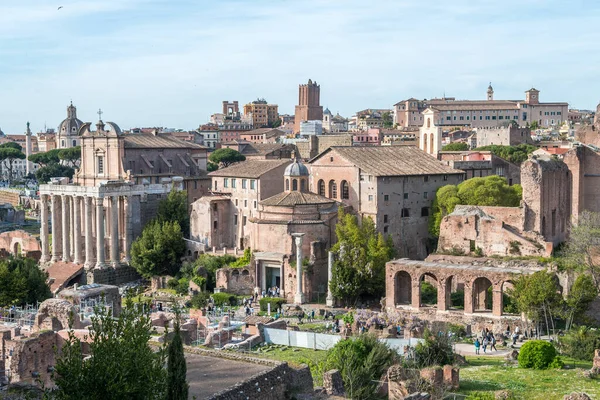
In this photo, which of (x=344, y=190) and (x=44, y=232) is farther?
(x=44, y=232)

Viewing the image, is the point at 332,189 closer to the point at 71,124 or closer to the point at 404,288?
the point at 404,288

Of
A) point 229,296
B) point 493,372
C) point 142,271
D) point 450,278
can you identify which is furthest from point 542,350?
point 142,271

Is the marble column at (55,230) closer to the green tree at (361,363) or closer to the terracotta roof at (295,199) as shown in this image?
the terracotta roof at (295,199)

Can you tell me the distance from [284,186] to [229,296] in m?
10.1

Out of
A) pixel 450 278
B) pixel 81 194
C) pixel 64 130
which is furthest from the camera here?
pixel 64 130

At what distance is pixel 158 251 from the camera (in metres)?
51.4

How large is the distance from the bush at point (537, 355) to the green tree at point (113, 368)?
59.1 ft

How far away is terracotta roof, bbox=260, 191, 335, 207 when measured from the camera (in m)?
47.8

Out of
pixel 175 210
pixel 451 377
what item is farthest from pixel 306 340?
pixel 175 210

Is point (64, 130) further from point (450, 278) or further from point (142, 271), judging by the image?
point (450, 278)

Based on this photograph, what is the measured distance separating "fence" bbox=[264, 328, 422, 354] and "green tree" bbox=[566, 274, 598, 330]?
8433 mm

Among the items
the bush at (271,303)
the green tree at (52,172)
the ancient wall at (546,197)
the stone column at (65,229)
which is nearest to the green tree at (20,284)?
the bush at (271,303)

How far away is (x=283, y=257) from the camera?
46.4 metres

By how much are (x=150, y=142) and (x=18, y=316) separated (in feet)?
89.8
